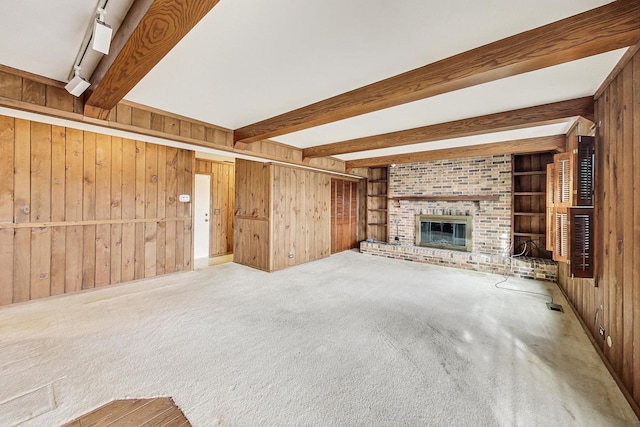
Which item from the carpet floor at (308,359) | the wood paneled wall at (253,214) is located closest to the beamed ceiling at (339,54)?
the wood paneled wall at (253,214)

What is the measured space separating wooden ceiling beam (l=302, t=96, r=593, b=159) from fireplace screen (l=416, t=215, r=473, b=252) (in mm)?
2826

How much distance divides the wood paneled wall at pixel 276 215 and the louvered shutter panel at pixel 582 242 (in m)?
4.08

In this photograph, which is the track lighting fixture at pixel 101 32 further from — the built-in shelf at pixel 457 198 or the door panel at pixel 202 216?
the built-in shelf at pixel 457 198

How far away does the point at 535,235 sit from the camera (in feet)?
16.0

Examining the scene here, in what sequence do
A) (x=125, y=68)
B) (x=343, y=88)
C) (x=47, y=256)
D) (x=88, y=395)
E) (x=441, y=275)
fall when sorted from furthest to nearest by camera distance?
1. (x=441, y=275)
2. (x=47, y=256)
3. (x=343, y=88)
4. (x=125, y=68)
5. (x=88, y=395)

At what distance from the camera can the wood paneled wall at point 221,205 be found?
5980mm

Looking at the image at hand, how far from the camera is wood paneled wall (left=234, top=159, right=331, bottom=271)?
15.9 feet

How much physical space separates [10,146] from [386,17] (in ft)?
14.0

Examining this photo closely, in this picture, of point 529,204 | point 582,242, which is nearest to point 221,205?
point 582,242

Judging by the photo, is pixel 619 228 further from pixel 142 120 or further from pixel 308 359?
pixel 142 120

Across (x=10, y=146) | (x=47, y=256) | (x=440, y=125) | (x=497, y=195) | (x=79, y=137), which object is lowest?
(x=47, y=256)

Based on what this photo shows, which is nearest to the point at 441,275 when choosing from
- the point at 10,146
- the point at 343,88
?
the point at 343,88

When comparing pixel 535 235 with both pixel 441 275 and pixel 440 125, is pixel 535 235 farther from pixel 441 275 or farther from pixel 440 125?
pixel 440 125

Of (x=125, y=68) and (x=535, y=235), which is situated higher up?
(x=125, y=68)
